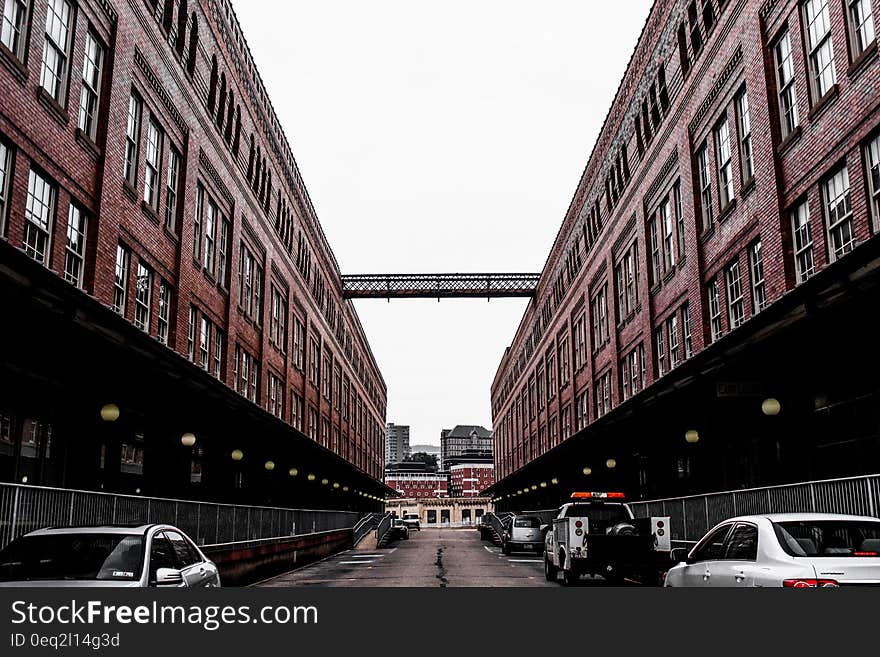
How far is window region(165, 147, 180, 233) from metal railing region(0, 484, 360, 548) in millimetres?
9212

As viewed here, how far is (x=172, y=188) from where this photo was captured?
28000 millimetres

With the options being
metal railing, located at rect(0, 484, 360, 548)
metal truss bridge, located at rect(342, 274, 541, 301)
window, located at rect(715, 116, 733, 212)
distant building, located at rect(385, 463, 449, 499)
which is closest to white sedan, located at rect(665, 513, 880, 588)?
metal railing, located at rect(0, 484, 360, 548)

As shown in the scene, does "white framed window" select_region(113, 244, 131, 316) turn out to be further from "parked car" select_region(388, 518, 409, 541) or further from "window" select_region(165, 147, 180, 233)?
"parked car" select_region(388, 518, 409, 541)

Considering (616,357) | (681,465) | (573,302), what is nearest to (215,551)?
(681,465)

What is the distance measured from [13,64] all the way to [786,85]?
1767cm

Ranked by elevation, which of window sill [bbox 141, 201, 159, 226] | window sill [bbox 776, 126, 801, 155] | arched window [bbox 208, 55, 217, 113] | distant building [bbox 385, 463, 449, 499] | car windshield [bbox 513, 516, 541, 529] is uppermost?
arched window [bbox 208, 55, 217, 113]

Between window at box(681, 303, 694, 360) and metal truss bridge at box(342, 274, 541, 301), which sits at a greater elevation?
metal truss bridge at box(342, 274, 541, 301)

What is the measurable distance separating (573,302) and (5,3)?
38557 mm

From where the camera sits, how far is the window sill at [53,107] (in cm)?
1862

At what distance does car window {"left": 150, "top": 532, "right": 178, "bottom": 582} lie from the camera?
10019mm

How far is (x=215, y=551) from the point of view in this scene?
21547mm

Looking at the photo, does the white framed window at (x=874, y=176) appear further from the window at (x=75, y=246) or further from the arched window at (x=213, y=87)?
the arched window at (x=213, y=87)

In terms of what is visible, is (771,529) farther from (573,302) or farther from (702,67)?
(573,302)

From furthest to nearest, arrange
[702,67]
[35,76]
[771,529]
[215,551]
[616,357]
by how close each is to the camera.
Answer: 1. [616,357]
2. [702,67]
3. [215,551]
4. [35,76]
5. [771,529]
